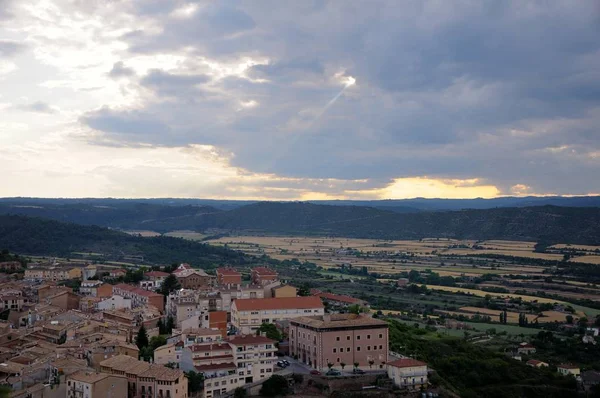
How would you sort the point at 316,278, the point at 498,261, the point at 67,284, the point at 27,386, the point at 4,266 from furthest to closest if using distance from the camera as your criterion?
the point at 498,261
the point at 316,278
the point at 4,266
the point at 67,284
the point at 27,386

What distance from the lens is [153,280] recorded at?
198ft

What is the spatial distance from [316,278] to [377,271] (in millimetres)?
16401

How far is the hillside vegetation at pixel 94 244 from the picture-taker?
105 metres

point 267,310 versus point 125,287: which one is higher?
point 125,287

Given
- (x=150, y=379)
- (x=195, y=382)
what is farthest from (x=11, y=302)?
(x=195, y=382)

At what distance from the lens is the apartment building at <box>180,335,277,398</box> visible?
34.9 m

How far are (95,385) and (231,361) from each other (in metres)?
7.37

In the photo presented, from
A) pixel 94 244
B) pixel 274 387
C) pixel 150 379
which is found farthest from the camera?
pixel 94 244

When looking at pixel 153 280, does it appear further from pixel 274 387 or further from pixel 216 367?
pixel 274 387

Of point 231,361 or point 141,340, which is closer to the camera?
point 231,361

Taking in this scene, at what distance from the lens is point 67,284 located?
62.4 metres

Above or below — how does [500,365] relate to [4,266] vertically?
below

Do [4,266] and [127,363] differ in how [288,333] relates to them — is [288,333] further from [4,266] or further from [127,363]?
[4,266]

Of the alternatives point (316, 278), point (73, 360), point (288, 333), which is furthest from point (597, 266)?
point (73, 360)
